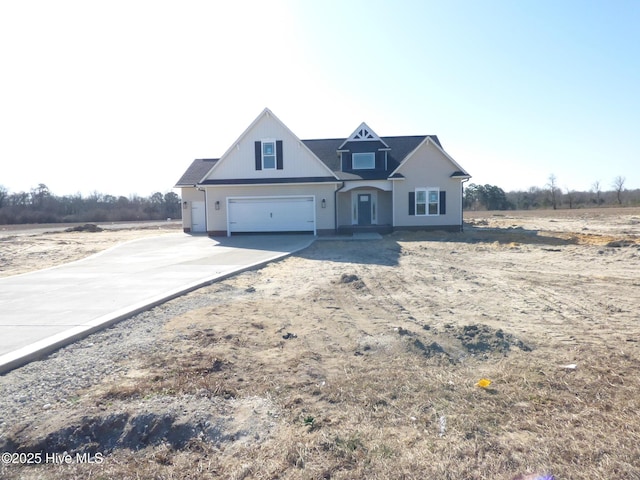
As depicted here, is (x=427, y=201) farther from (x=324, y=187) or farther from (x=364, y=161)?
(x=324, y=187)

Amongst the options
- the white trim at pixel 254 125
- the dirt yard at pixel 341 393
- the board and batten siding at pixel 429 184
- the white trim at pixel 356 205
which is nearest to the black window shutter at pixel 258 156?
the white trim at pixel 254 125

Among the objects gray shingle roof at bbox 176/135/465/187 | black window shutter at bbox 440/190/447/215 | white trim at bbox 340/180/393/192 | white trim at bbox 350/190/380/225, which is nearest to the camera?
white trim at bbox 340/180/393/192

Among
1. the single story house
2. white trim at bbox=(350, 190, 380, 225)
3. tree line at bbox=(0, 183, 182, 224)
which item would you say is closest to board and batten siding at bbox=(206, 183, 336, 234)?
the single story house

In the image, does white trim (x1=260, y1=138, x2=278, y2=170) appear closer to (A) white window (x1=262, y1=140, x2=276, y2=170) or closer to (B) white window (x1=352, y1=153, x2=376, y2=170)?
(A) white window (x1=262, y1=140, x2=276, y2=170)

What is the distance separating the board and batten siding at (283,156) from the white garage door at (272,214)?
137 centimetres

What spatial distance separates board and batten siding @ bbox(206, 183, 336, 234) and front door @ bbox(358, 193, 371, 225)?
3368mm

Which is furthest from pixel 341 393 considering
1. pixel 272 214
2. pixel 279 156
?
pixel 279 156

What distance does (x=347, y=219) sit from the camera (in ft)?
87.8

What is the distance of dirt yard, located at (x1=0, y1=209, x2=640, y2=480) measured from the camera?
10.5ft

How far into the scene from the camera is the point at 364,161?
88.9 feet

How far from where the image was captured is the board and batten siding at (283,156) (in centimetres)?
2423

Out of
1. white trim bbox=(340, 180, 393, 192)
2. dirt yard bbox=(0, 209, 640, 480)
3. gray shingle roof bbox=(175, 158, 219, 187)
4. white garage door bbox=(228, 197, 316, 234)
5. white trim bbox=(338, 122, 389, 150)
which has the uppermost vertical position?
white trim bbox=(338, 122, 389, 150)

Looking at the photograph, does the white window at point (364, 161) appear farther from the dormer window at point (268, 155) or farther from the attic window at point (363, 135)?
the dormer window at point (268, 155)

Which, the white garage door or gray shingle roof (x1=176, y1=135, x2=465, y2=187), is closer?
the white garage door
